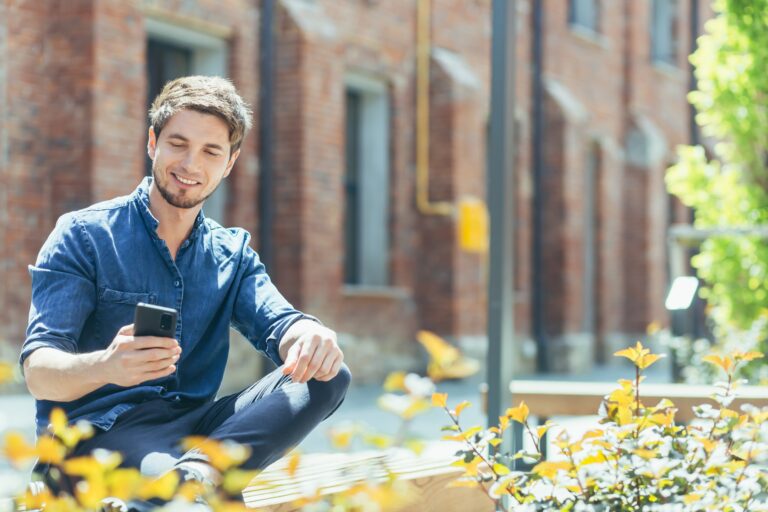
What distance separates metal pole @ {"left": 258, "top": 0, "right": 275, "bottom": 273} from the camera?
1296cm

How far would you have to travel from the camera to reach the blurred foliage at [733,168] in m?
8.56

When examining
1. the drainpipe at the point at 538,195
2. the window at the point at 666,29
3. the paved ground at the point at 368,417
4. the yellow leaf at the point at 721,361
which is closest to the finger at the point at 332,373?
the yellow leaf at the point at 721,361

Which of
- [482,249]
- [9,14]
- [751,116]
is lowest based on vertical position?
[482,249]

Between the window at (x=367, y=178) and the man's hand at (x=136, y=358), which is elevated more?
the window at (x=367, y=178)

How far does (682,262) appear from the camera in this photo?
30.7ft

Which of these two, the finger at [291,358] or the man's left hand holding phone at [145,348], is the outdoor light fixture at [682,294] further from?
the man's left hand holding phone at [145,348]

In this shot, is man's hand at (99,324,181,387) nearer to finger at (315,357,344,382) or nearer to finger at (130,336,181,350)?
finger at (130,336,181,350)

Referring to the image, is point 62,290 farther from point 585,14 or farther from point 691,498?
point 585,14

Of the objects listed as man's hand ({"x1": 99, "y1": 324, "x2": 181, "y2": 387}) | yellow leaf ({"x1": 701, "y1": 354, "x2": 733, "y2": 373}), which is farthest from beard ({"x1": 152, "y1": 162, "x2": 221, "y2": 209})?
yellow leaf ({"x1": 701, "y1": 354, "x2": 733, "y2": 373})

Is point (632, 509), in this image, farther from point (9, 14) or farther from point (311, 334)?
point (9, 14)

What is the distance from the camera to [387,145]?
15258 mm

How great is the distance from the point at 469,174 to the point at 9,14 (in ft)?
23.7

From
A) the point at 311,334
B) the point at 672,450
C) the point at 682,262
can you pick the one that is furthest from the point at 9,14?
the point at 672,450

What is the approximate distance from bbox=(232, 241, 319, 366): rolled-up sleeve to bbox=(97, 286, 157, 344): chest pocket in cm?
32
